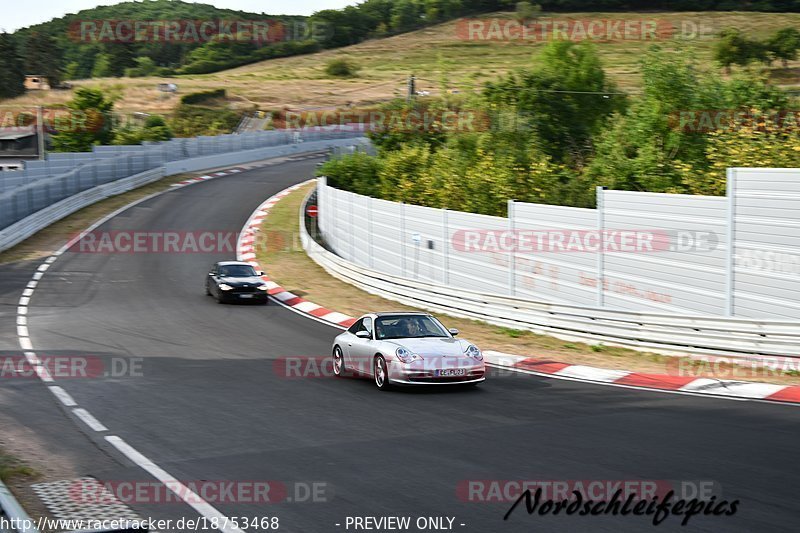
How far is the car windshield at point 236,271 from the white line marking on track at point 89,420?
14.9 meters

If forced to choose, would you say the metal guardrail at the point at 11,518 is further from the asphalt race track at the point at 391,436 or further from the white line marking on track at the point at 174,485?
the white line marking on track at the point at 174,485

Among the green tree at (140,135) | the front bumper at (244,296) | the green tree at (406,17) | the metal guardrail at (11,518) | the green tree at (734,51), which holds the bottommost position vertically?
the front bumper at (244,296)

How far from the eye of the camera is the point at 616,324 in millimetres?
18500

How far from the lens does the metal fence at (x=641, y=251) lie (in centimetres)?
1586

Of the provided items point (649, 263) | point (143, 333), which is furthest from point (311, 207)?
point (649, 263)

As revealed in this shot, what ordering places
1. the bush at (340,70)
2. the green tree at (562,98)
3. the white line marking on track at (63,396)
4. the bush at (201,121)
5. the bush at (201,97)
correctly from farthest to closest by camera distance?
→ the bush at (340,70) < the bush at (201,97) < the bush at (201,121) < the green tree at (562,98) < the white line marking on track at (63,396)

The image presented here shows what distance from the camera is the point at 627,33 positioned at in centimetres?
14312

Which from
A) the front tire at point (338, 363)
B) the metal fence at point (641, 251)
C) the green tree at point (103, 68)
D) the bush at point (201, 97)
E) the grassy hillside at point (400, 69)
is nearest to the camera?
the metal fence at point (641, 251)

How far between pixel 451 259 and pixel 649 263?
7.57m

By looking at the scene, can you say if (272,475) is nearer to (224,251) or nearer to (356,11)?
(224,251)

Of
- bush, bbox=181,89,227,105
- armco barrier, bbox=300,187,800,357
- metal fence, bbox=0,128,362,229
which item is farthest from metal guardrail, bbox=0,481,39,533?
bush, bbox=181,89,227,105

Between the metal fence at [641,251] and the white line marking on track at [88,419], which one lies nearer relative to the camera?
the white line marking on track at [88,419]

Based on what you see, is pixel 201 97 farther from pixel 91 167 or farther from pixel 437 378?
pixel 437 378

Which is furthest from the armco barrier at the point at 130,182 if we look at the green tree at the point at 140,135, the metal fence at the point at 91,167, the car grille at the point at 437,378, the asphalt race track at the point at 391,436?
the car grille at the point at 437,378
